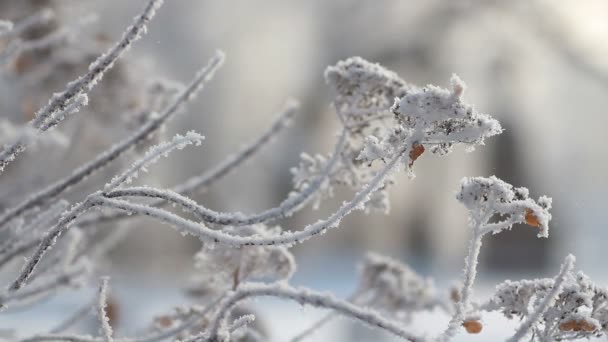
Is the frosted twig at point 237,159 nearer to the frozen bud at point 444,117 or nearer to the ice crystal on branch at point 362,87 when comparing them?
the ice crystal on branch at point 362,87

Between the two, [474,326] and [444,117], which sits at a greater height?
[444,117]

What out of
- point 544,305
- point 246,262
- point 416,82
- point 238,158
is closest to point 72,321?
point 246,262

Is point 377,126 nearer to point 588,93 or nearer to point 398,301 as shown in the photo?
point 398,301

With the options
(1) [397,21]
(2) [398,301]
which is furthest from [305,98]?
(2) [398,301]

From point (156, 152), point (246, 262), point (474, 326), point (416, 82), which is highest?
point (416, 82)

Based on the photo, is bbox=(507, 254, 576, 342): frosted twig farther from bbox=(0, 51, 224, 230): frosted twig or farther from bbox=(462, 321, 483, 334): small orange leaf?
bbox=(0, 51, 224, 230): frosted twig

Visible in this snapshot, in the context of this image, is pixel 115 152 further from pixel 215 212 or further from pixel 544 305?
pixel 544 305
